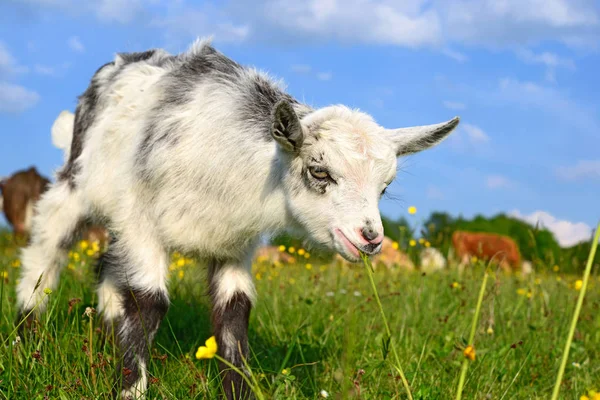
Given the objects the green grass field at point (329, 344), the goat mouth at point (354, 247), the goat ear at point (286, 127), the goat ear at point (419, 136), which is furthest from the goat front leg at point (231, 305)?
the goat ear at point (419, 136)

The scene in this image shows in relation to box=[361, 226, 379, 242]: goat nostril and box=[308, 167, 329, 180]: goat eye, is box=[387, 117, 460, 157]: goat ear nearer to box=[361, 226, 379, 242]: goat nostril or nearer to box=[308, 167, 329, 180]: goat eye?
box=[308, 167, 329, 180]: goat eye

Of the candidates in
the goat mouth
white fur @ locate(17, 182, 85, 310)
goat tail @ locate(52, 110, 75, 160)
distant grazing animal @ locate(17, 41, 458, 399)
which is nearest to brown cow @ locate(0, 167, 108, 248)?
goat tail @ locate(52, 110, 75, 160)

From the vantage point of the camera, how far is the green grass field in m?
3.67

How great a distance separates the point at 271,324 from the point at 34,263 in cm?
214

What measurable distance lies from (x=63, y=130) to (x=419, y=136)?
3.77 m

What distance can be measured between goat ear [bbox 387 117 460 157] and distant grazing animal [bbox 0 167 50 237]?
16.0 meters

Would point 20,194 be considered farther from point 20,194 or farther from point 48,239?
point 48,239

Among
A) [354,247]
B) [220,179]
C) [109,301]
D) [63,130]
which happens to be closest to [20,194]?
[63,130]

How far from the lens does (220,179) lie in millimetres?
4262

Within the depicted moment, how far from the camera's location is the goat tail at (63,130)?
249 inches

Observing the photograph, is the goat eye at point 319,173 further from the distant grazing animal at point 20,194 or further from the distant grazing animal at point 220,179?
the distant grazing animal at point 20,194

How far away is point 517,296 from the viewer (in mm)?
7816

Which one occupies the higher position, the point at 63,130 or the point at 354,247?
the point at 63,130

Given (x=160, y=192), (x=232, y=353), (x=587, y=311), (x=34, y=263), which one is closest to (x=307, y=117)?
(x=160, y=192)
